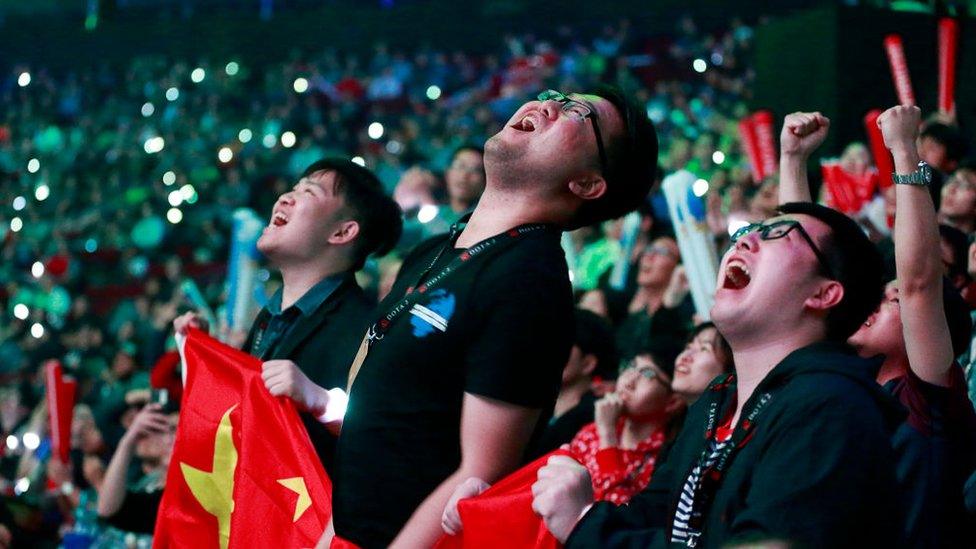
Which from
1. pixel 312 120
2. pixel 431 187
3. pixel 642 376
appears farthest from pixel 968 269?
pixel 312 120

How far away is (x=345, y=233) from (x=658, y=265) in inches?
105

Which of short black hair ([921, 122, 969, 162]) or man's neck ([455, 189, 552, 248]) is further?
short black hair ([921, 122, 969, 162])

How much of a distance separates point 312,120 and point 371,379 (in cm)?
1429

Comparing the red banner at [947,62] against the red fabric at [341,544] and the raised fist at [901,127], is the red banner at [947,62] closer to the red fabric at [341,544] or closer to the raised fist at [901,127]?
the raised fist at [901,127]

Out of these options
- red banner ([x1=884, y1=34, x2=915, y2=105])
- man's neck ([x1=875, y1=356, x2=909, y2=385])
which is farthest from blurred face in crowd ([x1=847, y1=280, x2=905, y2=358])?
red banner ([x1=884, y1=34, x2=915, y2=105])

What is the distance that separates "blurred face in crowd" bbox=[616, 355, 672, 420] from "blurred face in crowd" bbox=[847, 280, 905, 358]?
1.25m

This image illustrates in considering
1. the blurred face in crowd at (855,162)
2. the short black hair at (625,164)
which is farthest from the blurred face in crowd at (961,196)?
the short black hair at (625,164)

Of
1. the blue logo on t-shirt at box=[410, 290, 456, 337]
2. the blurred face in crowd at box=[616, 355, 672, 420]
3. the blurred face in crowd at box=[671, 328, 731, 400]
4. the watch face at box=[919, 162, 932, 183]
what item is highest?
the watch face at box=[919, 162, 932, 183]

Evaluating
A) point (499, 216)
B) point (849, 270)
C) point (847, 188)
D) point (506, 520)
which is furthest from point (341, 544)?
point (847, 188)

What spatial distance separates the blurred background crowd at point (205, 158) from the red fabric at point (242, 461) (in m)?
3.06

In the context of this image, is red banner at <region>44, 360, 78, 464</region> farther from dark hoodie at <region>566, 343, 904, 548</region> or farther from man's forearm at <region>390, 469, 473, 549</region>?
dark hoodie at <region>566, 343, 904, 548</region>

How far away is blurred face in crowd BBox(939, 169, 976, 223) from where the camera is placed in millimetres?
4664

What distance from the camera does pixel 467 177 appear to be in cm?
558

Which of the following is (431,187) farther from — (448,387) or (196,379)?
(448,387)
